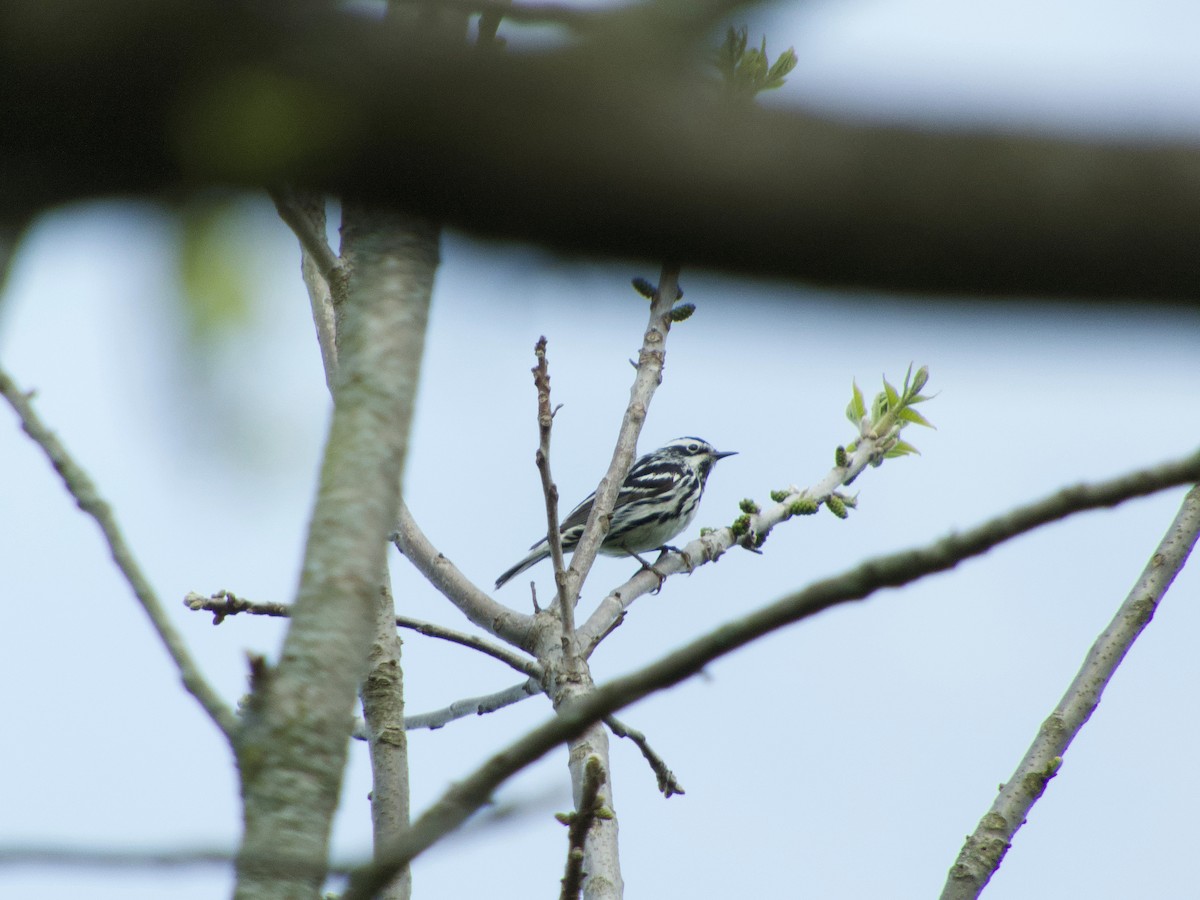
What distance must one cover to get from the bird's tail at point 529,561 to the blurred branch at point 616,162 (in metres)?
11.3

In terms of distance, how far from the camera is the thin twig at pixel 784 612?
Answer: 7.22ft

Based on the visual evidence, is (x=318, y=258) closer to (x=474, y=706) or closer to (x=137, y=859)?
(x=137, y=859)

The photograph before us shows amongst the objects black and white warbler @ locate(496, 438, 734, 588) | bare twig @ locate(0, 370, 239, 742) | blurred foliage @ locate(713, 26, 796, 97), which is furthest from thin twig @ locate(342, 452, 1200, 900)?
black and white warbler @ locate(496, 438, 734, 588)

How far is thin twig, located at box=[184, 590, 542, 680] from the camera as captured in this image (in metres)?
5.29

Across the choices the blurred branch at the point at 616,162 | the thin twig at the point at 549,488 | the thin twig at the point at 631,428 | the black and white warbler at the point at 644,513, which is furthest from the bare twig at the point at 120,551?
the black and white warbler at the point at 644,513

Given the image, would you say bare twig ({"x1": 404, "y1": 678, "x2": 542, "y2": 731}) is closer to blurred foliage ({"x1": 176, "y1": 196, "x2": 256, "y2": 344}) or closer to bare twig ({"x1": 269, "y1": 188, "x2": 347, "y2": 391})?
bare twig ({"x1": 269, "y1": 188, "x2": 347, "y2": 391})

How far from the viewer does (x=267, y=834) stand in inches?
86.0

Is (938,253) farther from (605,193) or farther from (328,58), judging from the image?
(328,58)

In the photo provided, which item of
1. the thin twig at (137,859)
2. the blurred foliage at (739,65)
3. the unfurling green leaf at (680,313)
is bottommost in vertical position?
the thin twig at (137,859)

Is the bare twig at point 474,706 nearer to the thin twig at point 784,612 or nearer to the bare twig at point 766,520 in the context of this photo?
the bare twig at point 766,520

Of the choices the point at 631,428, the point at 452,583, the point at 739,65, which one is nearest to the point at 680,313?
the point at 631,428

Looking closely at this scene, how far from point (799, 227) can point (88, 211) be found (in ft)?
2.12

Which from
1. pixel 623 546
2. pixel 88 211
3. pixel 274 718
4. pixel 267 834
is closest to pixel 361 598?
pixel 274 718

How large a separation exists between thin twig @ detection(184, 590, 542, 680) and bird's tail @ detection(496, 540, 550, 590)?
7025 mm
